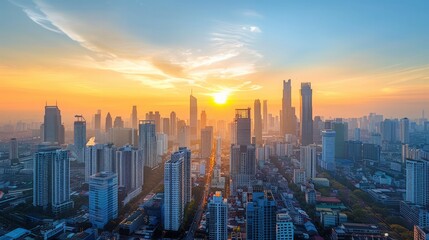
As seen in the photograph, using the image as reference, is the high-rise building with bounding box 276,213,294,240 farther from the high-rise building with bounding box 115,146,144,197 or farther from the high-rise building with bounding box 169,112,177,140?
the high-rise building with bounding box 169,112,177,140

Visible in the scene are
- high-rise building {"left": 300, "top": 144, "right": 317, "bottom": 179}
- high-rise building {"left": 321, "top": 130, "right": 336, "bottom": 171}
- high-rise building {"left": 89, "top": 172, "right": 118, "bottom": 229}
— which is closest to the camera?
high-rise building {"left": 89, "top": 172, "right": 118, "bottom": 229}

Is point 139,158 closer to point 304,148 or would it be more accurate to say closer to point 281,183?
point 281,183

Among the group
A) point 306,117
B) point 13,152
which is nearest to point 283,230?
point 13,152

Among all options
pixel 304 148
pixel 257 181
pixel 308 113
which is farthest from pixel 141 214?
pixel 308 113

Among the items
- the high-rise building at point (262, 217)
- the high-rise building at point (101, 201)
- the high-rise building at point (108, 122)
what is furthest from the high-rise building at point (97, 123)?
the high-rise building at point (262, 217)

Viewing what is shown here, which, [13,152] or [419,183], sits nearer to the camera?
[419,183]

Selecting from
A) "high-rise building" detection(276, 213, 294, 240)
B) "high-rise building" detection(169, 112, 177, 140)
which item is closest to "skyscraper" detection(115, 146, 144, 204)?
"high-rise building" detection(276, 213, 294, 240)

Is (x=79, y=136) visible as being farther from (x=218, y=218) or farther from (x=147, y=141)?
(x=218, y=218)
